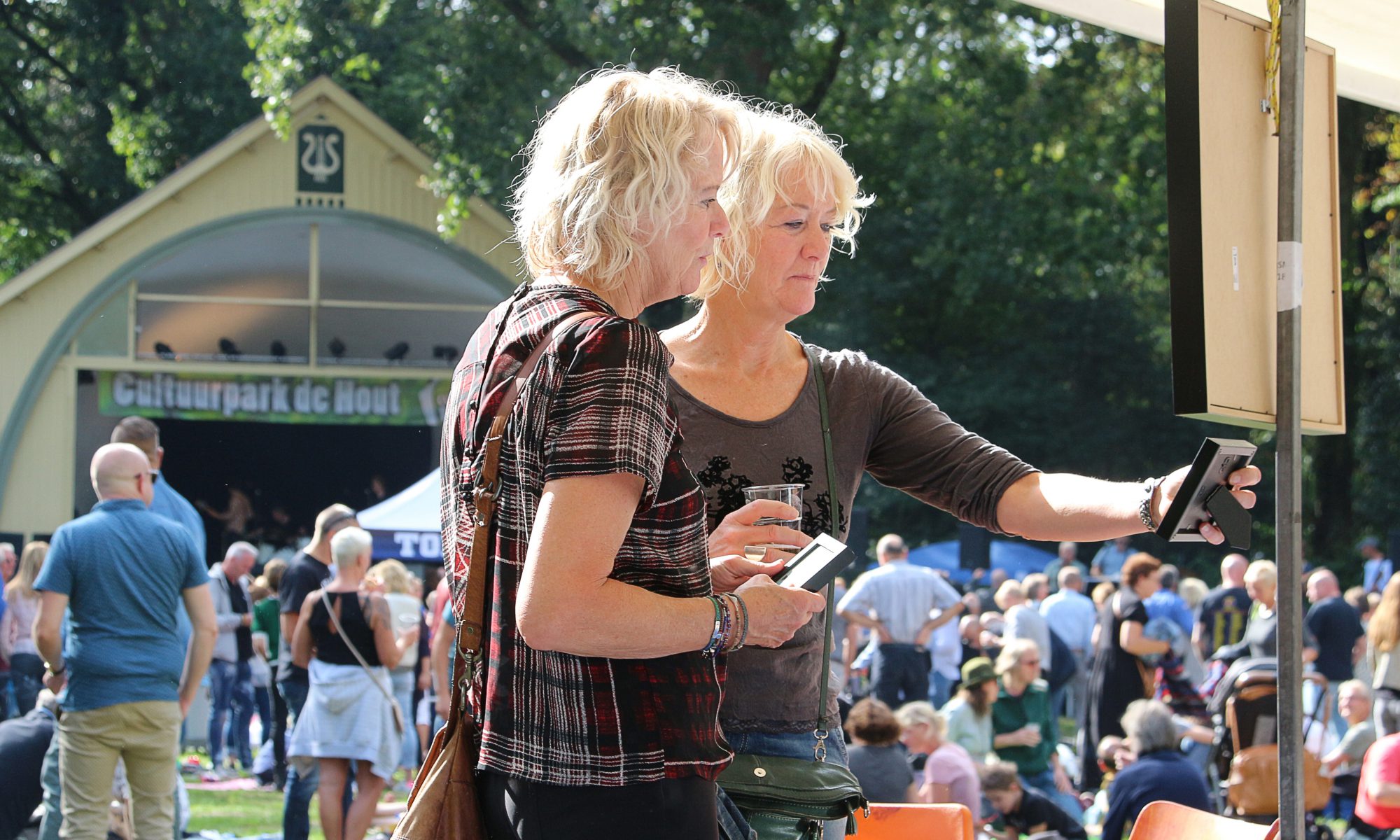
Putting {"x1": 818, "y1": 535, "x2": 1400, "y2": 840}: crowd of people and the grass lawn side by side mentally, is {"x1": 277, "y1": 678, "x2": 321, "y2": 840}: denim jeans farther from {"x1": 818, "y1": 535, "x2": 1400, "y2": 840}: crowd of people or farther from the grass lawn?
{"x1": 818, "y1": 535, "x2": 1400, "y2": 840}: crowd of people

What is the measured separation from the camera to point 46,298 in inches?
607

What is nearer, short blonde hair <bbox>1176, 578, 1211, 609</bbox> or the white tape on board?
the white tape on board

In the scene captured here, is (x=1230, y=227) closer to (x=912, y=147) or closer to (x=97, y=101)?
(x=912, y=147)

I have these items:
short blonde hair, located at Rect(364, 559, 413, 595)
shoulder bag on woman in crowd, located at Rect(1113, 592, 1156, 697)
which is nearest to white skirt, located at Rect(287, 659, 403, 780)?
short blonde hair, located at Rect(364, 559, 413, 595)

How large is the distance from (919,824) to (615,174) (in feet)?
6.14

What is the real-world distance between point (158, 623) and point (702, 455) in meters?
3.84

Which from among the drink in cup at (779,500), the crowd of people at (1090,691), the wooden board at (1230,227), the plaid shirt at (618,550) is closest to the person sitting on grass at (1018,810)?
the crowd of people at (1090,691)

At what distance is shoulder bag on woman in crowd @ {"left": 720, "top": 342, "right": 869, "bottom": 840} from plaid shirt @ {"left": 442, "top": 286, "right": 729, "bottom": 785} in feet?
1.65

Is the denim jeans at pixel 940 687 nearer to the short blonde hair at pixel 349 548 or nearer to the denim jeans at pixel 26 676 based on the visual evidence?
the short blonde hair at pixel 349 548

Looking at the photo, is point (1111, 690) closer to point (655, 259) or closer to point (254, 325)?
point (655, 259)

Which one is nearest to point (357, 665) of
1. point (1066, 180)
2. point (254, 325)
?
point (254, 325)

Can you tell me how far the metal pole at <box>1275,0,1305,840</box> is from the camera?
1.89 meters

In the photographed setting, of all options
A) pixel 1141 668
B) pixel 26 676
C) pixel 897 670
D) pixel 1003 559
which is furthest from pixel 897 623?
pixel 1003 559

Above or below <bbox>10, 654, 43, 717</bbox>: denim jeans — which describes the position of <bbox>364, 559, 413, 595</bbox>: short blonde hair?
above
